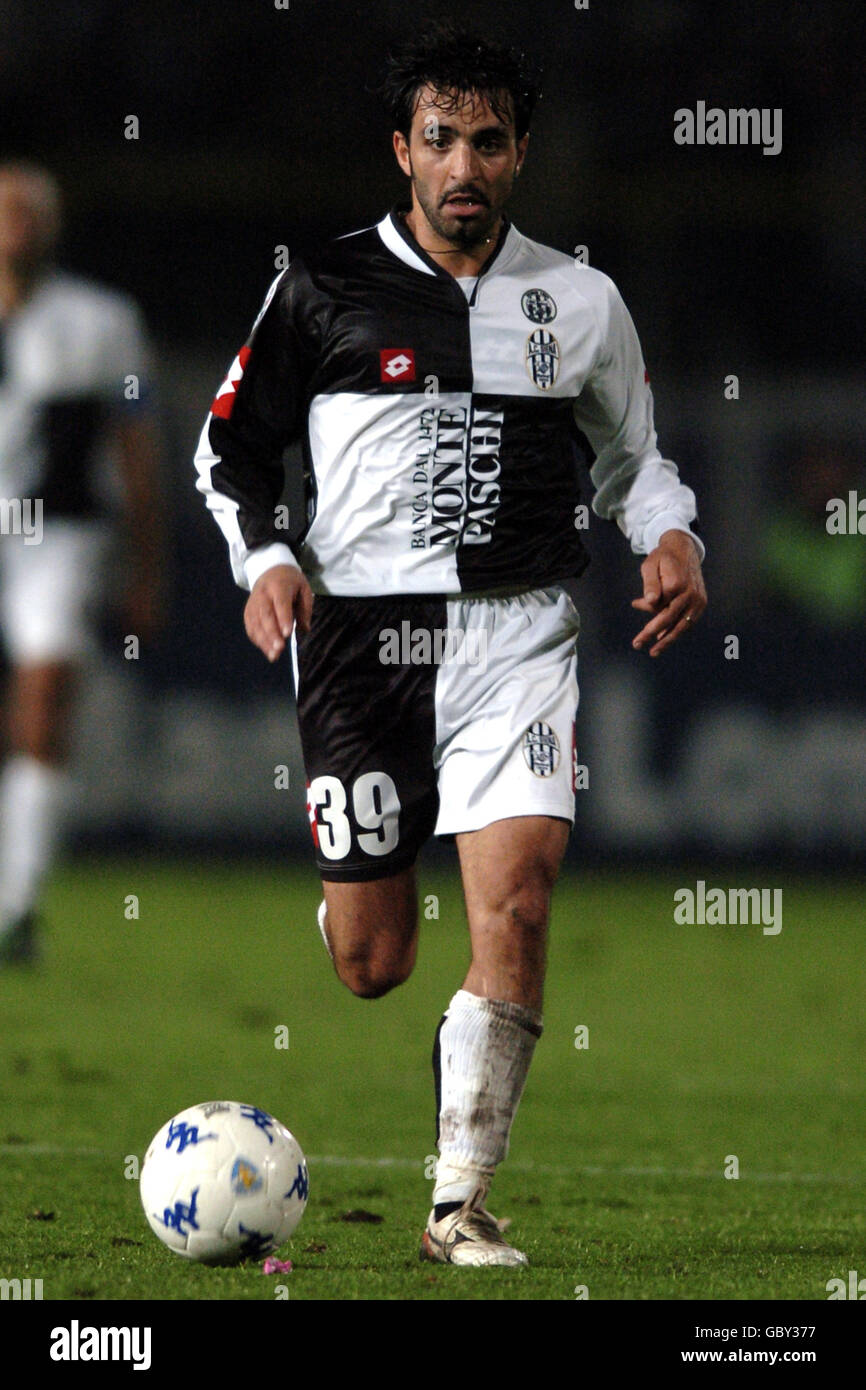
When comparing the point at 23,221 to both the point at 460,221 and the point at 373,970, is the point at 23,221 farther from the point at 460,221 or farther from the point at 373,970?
the point at 373,970

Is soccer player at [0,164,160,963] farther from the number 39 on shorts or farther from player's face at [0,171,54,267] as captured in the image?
the number 39 on shorts

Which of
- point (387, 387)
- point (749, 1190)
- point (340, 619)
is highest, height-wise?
point (387, 387)

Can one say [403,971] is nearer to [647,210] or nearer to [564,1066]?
[564,1066]

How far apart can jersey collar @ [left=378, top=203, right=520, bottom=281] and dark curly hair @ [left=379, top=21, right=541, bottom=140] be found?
201mm

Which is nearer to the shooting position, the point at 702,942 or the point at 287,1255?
the point at 287,1255

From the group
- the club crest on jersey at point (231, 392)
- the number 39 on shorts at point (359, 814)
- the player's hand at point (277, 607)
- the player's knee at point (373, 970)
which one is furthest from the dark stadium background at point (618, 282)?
the player's hand at point (277, 607)

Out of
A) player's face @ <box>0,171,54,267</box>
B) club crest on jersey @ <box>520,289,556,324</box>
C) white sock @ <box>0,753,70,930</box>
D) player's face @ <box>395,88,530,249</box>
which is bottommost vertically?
white sock @ <box>0,753,70,930</box>

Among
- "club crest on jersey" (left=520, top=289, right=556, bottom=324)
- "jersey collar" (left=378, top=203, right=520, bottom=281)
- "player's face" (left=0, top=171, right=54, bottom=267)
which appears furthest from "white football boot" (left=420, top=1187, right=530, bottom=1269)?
"player's face" (left=0, top=171, right=54, bottom=267)

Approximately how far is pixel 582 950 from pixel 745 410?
431 centimetres

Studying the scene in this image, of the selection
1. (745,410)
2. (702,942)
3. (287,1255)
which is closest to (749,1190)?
(287,1255)

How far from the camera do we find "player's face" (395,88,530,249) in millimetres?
4562

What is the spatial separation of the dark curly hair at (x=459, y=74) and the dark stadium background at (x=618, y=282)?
7996 millimetres

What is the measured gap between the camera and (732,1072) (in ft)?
24.5

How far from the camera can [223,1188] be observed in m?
4.14
